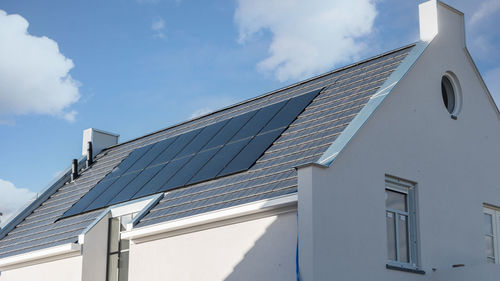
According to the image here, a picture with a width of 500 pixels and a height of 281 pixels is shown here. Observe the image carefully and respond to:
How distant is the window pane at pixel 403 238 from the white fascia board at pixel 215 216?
272 centimetres

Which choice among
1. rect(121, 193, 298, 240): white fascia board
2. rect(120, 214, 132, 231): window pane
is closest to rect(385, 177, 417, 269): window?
rect(121, 193, 298, 240): white fascia board

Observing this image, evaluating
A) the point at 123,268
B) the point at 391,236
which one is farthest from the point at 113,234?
the point at 391,236

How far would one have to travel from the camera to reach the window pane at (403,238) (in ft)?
48.8

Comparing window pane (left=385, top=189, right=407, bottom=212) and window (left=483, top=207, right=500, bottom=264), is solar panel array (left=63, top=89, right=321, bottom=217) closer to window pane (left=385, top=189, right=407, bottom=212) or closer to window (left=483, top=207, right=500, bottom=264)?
window pane (left=385, top=189, right=407, bottom=212)

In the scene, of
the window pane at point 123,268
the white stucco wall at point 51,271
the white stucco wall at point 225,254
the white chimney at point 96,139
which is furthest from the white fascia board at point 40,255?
the white chimney at point 96,139

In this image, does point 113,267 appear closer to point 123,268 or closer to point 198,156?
point 123,268

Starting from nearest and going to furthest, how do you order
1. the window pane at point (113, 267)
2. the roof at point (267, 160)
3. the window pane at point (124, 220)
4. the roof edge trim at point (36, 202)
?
the roof at point (267, 160) < the window pane at point (124, 220) < the window pane at point (113, 267) < the roof edge trim at point (36, 202)

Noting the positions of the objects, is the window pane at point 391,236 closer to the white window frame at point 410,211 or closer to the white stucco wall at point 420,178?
the white window frame at point 410,211

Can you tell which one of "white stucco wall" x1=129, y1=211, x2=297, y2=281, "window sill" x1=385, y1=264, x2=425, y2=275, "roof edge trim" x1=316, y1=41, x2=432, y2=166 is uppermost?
"roof edge trim" x1=316, y1=41, x2=432, y2=166

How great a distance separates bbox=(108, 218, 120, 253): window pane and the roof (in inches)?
22.2

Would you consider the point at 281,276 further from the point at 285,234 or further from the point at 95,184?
the point at 95,184

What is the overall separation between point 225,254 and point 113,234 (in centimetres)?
551

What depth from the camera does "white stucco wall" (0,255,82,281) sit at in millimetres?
19094

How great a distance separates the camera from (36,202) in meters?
24.4
